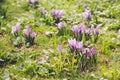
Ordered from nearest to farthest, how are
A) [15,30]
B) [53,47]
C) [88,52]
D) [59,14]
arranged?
[88,52], [53,47], [15,30], [59,14]

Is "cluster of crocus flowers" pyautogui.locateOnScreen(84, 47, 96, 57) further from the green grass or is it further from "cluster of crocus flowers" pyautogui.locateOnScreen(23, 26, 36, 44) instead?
"cluster of crocus flowers" pyautogui.locateOnScreen(23, 26, 36, 44)

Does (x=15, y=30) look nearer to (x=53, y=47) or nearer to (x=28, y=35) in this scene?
(x=28, y=35)

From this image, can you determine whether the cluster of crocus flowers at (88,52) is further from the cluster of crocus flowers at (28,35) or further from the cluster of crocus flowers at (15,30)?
the cluster of crocus flowers at (15,30)

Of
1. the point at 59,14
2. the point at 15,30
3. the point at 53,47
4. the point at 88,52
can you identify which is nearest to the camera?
the point at 88,52

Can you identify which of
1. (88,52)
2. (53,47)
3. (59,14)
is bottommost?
(53,47)

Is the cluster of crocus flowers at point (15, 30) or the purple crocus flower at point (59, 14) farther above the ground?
the purple crocus flower at point (59, 14)

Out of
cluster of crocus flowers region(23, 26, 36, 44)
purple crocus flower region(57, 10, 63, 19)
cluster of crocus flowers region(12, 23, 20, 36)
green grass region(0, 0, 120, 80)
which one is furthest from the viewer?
purple crocus flower region(57, 10, 63, 19)

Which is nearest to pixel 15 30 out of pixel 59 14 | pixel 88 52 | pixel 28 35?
pixel 28 35

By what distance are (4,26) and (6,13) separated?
99cm

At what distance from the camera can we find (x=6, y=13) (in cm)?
722

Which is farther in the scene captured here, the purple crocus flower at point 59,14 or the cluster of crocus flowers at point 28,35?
the purple crocus flower at point 59,14

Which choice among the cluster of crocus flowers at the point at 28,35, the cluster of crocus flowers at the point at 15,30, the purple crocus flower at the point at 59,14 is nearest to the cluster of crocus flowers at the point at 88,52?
the cluster of crocus flowers at the point at 28,35

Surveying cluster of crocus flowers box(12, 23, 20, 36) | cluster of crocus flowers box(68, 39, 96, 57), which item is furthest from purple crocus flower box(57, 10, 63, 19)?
cluster of crocus flowers box(68, 39, 96, 57)

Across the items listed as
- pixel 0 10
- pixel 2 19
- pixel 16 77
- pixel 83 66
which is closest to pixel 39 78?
pixel 16 77
